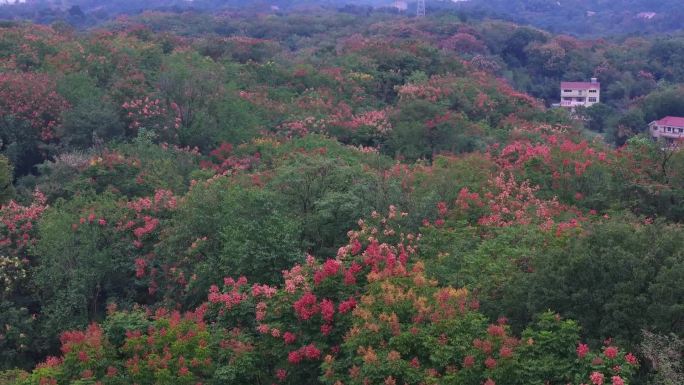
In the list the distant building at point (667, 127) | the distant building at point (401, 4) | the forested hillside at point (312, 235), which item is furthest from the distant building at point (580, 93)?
the distant building at point (401, 4)

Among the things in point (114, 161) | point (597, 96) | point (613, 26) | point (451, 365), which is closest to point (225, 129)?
point (114, 161)

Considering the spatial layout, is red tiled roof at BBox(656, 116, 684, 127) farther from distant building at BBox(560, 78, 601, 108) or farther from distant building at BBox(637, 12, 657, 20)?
distant building at BBox(637, 12, 657, 20)

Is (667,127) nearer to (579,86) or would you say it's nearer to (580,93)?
(580,93)

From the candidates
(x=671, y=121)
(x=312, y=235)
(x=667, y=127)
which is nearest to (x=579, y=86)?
(x=671, y=121)

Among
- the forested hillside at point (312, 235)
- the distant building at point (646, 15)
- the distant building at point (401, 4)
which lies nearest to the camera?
the forested hillside at point (312, 235)

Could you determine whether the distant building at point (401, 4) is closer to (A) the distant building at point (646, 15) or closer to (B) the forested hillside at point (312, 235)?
(A) the distant building at point (646, 15)

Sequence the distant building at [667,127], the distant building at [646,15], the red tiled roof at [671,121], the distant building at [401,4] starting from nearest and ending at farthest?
the distant building at [667,127], the red tiled roof at [671,121], the distant building at [646,15], the distant building at [401,4]
